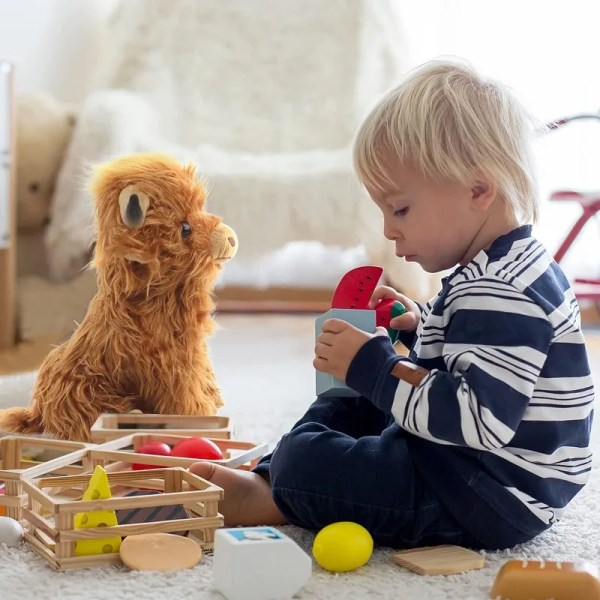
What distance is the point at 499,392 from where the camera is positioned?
791mm

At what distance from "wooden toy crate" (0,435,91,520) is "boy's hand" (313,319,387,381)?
0.30 metres

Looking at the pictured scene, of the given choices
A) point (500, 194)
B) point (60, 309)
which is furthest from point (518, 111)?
point (60, 309)

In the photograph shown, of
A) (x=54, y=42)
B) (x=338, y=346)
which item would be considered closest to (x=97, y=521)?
(x=338, y=346)

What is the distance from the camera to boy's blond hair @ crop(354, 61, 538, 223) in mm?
871

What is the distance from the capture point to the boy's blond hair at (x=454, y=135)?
87cm

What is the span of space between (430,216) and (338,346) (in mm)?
154

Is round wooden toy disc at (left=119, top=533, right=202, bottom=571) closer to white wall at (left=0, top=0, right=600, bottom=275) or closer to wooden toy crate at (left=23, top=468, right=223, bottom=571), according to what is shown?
wooden toy crate at (left=23, top=468, right=223, bottom=571)

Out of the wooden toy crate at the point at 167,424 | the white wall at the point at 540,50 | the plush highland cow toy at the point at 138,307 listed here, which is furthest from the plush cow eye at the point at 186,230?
the white wall at the point at 540,50

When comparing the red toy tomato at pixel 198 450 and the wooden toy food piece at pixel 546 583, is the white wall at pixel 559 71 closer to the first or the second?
the red toy tomato at pixel 198 450

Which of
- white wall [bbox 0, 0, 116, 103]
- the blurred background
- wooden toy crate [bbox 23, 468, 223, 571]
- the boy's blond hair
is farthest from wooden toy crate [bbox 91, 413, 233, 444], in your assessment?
white wall [bbox 0, 0, 116, 103]

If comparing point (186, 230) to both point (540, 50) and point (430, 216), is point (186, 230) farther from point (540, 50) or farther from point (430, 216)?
point (540, 50)

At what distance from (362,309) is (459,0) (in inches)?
83.4

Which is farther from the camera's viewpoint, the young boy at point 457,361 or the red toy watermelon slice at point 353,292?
the red toy watermelon slice at point 353,292

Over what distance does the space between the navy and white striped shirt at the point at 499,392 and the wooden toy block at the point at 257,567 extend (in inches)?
6.3
